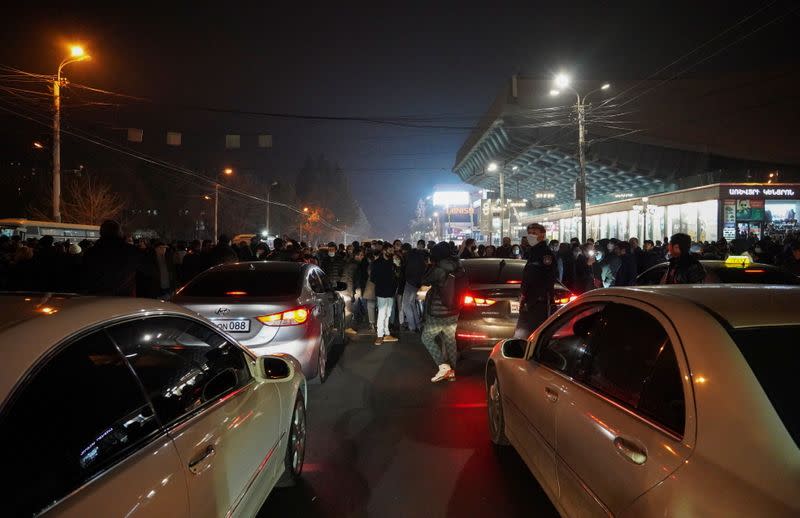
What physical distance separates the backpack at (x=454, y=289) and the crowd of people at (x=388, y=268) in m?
0.02

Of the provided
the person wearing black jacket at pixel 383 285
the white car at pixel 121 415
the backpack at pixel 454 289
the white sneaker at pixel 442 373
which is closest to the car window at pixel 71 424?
the white car at pixel 121 415

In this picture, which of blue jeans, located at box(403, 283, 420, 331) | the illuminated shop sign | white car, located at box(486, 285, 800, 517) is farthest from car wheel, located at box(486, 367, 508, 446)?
the illuminated shop sign

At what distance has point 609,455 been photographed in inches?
92.9

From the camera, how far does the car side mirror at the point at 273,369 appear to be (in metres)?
3.34

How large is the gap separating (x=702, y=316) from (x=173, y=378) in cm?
251

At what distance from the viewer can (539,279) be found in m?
6.50

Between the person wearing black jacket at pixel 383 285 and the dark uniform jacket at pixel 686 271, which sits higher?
the dark uniform jacket at pixel 686 271

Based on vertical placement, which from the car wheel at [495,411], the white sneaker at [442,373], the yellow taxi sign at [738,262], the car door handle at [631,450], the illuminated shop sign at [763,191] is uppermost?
the illuminated shop sign at [763,191]

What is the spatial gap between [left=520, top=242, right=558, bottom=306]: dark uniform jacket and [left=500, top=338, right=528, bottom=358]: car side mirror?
2393 mm

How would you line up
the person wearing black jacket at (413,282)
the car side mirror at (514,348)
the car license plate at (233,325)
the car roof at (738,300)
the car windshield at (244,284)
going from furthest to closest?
the person wearing black jacket at (413,282), the car windshield at (244,284), the car license plate at (233,325), the car side mirror at (514,348), the car roof at (738,300)

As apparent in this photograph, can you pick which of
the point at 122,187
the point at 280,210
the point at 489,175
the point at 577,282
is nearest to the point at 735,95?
the point at 489,175

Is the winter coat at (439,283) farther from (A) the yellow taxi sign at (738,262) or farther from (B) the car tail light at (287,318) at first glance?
(A) the yellow taxi sign at (738,262)

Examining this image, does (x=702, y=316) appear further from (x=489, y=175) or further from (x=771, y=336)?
(x=489, y=175)

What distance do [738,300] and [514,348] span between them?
1.83 meters
